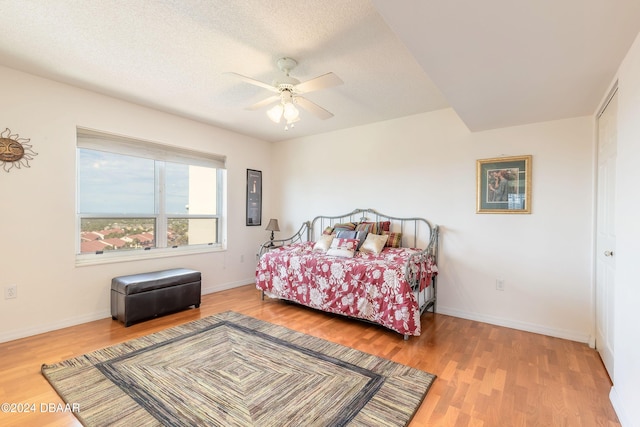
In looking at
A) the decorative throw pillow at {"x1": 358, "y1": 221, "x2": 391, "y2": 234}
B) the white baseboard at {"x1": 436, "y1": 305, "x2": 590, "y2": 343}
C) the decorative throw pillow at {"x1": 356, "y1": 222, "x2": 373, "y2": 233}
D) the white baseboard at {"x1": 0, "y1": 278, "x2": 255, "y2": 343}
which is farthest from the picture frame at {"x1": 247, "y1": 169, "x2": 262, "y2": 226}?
the white baseboard at {"x1": 436, "y1": 305, "x2": 590, "y2": 343}

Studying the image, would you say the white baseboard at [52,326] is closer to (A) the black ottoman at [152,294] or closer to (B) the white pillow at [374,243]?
(A) the black ottoman at [152,294]

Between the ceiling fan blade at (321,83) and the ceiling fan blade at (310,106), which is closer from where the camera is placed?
the ceiling fan blade at (321,83)

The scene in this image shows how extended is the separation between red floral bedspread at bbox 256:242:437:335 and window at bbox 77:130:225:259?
130 centimetres

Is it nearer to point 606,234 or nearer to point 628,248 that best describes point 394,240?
point 606,234

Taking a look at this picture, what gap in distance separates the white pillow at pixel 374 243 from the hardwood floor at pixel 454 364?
0.89 m

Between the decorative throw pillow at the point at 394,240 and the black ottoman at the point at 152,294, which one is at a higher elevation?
the decorative throw pillow at the point at 394,240

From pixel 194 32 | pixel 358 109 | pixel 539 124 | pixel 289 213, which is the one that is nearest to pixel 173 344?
pixel 194 32

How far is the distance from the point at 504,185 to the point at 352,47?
2268 millimetres

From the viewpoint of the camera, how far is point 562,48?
168 centimetres

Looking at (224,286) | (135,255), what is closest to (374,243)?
(224,286)

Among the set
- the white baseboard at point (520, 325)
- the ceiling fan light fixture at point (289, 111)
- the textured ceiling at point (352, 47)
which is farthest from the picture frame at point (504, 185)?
the ceiling fan light fixture at point (289, 111)

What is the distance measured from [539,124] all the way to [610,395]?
2.45 m

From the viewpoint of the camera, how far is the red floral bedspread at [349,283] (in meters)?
2.77

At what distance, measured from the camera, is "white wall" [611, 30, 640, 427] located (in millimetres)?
1509
